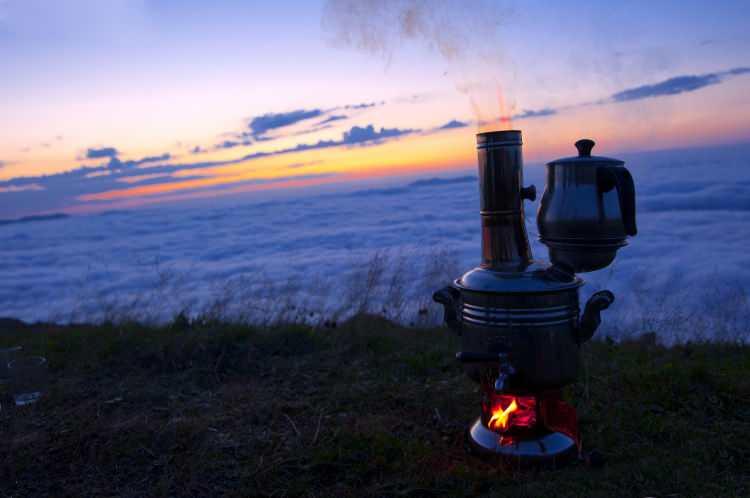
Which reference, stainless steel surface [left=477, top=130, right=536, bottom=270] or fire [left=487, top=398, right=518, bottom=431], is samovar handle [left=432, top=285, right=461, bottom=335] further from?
fire [left=487, top=398, right=518, bottom=431]

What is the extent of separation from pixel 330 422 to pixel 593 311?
168 centimetres

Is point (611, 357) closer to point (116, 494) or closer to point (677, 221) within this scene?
point (116, 494)

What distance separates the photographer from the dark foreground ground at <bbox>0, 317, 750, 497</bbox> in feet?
9.37

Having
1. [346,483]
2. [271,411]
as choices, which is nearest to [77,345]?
[271,411]

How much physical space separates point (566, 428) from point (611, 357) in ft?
5.93

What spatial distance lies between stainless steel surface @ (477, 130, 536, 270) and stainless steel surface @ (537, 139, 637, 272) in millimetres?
147

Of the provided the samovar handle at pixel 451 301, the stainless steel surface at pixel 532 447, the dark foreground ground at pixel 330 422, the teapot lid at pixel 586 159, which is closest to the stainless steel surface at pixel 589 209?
the teapot lid at pixel 586 159

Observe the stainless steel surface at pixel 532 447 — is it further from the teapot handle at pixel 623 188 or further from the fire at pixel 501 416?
the teapot handle at pixel 623 188

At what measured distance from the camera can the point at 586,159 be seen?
2.77 meters

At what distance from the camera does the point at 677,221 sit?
1251 inches

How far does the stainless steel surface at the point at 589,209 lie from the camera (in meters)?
2.73

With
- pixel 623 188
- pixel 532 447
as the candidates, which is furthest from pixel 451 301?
pixel 623 188

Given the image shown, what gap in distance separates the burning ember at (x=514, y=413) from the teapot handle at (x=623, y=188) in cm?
102

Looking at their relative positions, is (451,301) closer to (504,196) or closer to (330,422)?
(504,196)
